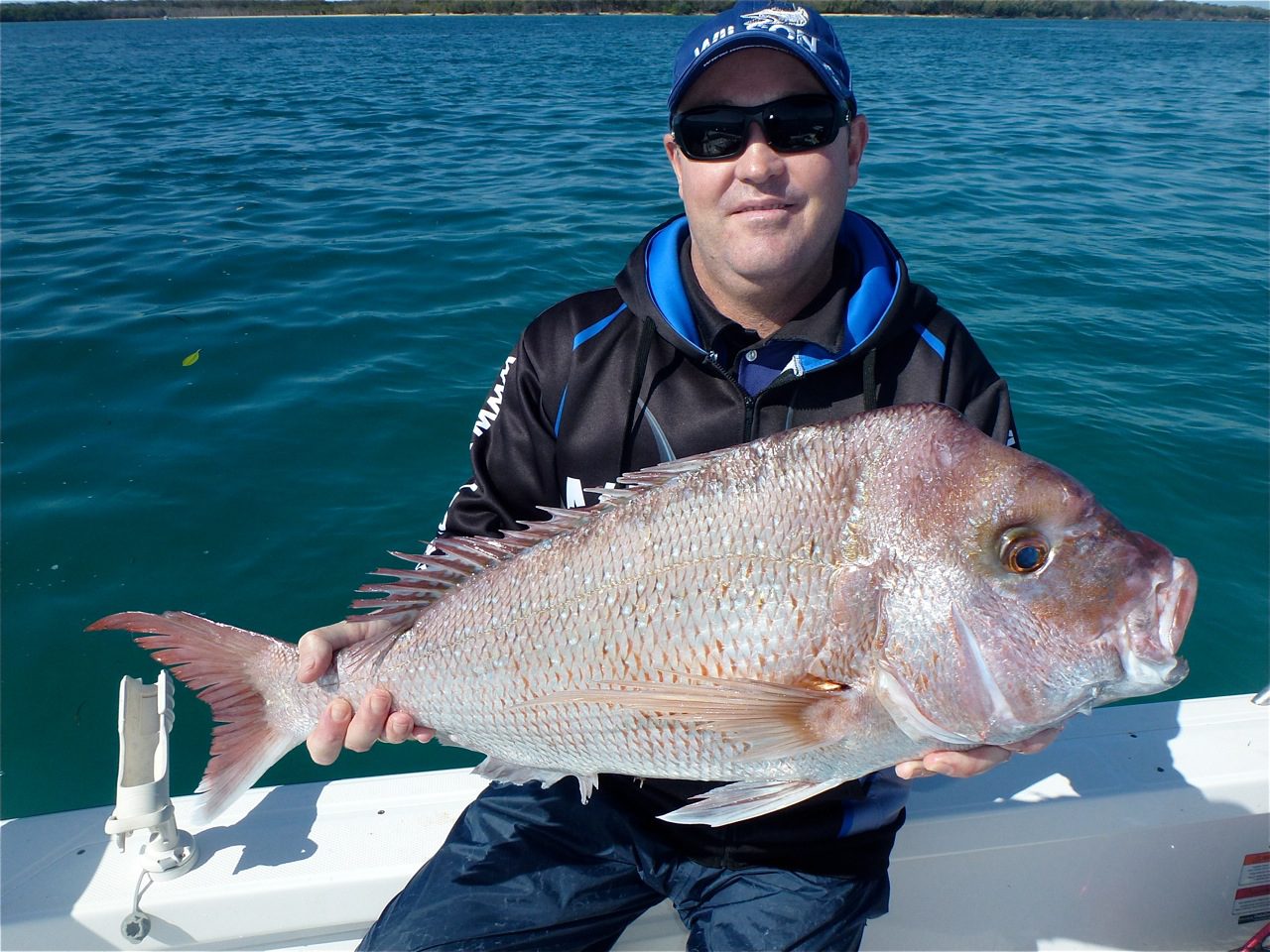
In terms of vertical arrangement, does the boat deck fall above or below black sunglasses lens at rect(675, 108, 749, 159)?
below

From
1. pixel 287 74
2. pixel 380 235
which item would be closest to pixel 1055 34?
pixel 287 74

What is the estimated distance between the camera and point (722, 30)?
231cm

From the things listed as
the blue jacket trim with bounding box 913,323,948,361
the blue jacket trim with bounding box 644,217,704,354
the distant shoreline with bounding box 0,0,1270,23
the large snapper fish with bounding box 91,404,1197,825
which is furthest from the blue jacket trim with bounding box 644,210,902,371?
the distant shoreline with bounding box 0,0,1270,23

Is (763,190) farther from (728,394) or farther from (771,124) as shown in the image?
(728,394)

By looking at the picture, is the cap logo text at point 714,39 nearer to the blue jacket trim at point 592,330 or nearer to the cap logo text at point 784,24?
the cap logo text at point 784,24

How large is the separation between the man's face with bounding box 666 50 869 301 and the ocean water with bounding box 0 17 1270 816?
2.92 m

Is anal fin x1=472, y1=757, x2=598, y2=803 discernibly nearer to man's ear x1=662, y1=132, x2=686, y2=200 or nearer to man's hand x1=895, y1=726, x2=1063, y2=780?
man's hand x1=895, y1=726, x2=1063, y2=780

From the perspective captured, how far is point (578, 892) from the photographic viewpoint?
2318mm

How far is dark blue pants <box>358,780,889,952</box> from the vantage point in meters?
2.18

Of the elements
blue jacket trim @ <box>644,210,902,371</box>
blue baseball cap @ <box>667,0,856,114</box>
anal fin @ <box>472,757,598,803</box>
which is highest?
blue baseball cap @ <box>667,0,856,114</box>

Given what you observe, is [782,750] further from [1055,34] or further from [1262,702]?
[1055,34]

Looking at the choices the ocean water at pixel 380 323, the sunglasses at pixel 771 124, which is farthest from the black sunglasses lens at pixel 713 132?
the ocean water at pixel 380 323

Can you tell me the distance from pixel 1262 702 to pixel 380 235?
32.7 ft

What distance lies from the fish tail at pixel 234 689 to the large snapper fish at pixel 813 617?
1.63ft
